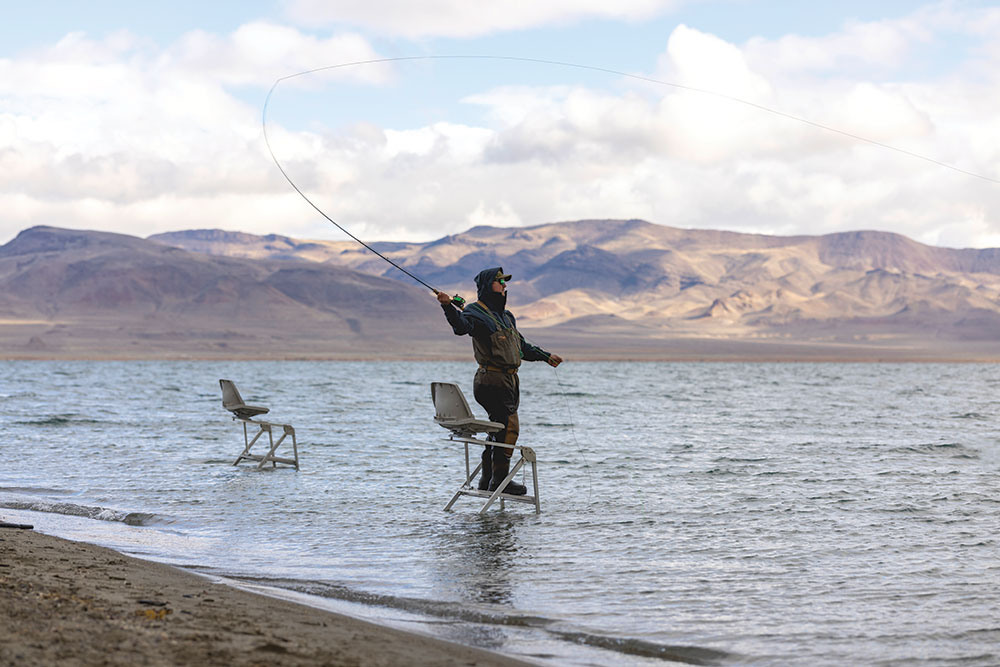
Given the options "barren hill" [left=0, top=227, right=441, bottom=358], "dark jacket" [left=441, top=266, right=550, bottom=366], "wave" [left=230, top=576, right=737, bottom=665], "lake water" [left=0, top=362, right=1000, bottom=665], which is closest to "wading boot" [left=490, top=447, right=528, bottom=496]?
"lake water" [left=0, top=362, right=1000, bottom=665]

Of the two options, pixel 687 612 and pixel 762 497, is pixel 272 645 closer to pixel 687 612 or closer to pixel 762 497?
pixel 687 612

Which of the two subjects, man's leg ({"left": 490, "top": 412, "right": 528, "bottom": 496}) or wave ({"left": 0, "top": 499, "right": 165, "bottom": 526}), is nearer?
man's leg ({"left": 490, "top": 412, "right": 528, "bottom": 496})

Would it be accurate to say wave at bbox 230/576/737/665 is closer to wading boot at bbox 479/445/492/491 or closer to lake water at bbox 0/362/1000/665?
lake water at bbox 0/362/1000/665

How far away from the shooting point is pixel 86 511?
1109cm

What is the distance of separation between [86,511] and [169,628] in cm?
643

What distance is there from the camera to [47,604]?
564cm

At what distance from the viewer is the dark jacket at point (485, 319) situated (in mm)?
10047

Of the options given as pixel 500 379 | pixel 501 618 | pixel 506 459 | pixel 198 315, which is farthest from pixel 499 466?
pixel 198 315

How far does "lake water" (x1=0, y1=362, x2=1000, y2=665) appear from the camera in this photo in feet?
21.3

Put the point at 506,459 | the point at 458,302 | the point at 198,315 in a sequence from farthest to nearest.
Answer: the point at 198,315 < the point at 506,459 < the point at 458,302

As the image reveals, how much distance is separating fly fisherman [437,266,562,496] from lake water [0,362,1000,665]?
96cm

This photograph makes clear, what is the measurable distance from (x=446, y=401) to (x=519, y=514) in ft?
5.28

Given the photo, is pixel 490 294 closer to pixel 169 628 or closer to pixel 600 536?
pixel 600 536

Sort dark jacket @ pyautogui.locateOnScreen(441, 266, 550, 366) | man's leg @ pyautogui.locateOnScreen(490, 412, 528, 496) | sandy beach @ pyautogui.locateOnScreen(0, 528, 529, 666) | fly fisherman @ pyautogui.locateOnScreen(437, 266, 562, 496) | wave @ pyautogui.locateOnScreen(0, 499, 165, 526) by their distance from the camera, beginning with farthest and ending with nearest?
wave @ pyautogui.locateOnScreen(0, 499, 165, 526), man's leg @ pyautogui.locateOnScreen(490, 412, 528, 496), fly fisherman @ pyautogui.locateOnScreen(437, 266, 562, 496), dark jacket @ pyautogui.locateOnScreen(441, 266, 550, 366), sandy beach @ pyautogui.locateOnScreen(0, 528, 529, 666)
